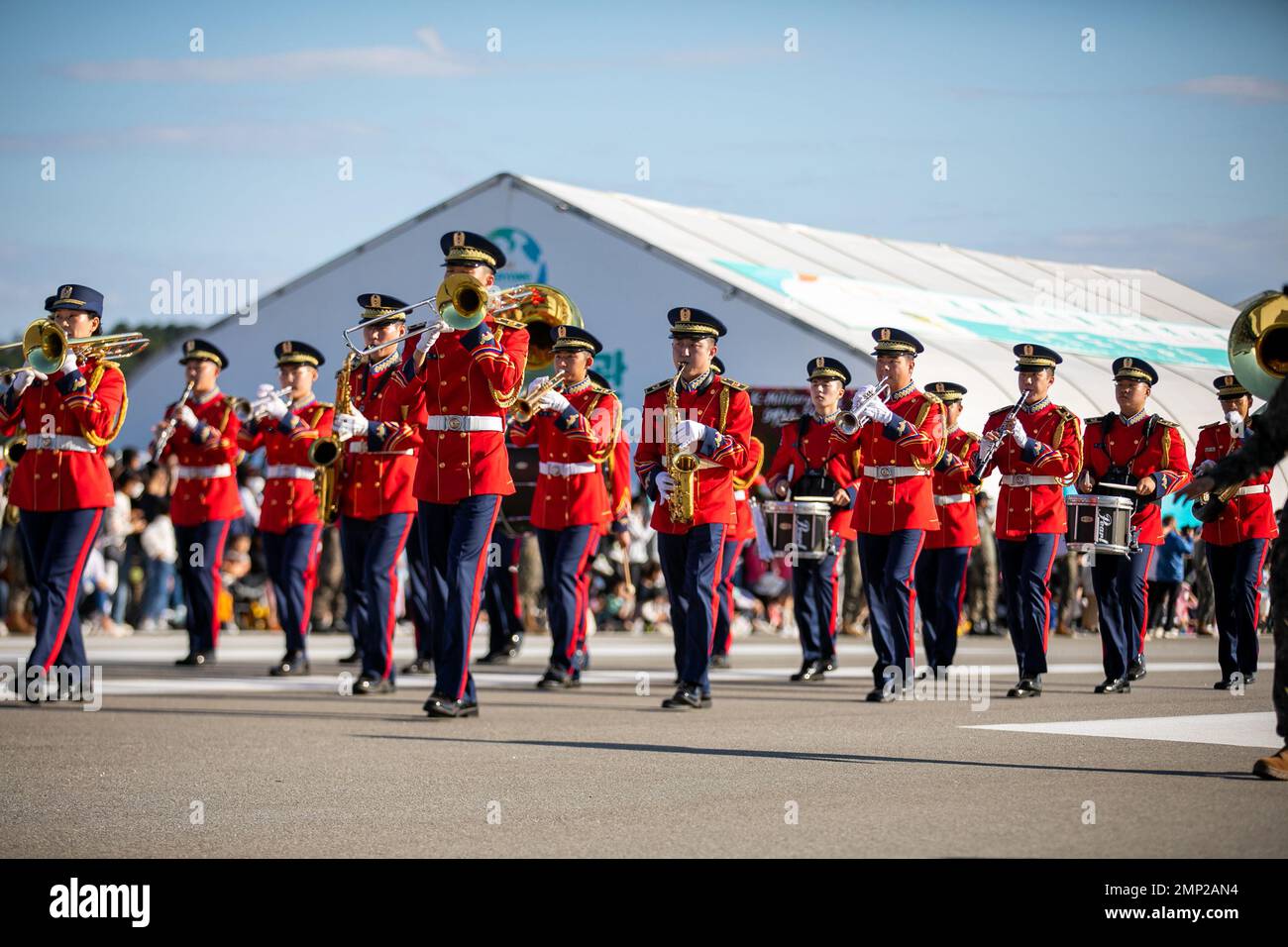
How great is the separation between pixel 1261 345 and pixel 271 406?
7.95m

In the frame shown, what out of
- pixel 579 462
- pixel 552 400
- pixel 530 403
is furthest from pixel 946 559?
pixel 530 403

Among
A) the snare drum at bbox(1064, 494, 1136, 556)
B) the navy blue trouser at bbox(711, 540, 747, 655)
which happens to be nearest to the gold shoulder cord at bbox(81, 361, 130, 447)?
the navy blue trouser at bbox(711, 540, 747, 655)

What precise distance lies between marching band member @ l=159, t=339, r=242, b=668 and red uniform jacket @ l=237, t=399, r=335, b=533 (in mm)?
380

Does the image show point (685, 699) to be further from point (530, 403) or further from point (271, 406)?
point (271, 406)

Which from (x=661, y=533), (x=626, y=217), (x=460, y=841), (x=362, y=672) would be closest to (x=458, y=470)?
(x=661, y=533)

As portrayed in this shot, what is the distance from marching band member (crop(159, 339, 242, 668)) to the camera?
572 inches

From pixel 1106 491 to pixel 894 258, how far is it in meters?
23.8

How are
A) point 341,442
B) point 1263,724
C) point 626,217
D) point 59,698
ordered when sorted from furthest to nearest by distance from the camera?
point 626,217 < point 341,442 < point 59,698 < point 1263,724

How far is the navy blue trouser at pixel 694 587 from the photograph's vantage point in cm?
1102

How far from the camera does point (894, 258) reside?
36.0m

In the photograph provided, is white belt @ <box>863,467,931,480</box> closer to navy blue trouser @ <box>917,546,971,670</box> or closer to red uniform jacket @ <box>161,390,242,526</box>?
navy blue trouser @ <box>917,546,971,670</box>

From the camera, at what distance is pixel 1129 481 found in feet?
41.8

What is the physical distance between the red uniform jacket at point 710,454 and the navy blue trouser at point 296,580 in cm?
398
